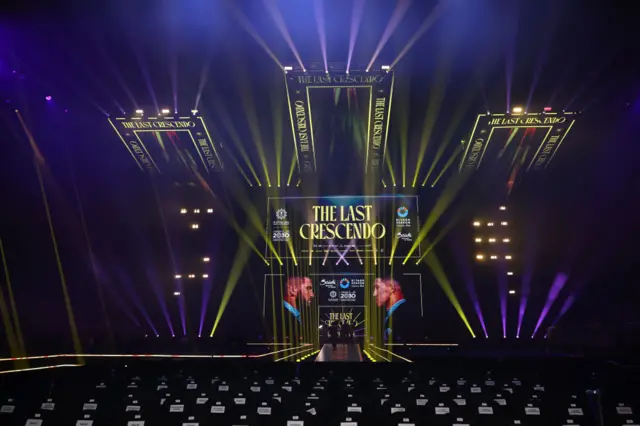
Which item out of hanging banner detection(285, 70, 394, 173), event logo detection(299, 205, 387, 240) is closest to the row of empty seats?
hanging banner detection(285, 70, 394, 173)

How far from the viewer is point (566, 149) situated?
5.84 m

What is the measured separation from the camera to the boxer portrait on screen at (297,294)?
222 inches

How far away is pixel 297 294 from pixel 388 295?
1.12 m

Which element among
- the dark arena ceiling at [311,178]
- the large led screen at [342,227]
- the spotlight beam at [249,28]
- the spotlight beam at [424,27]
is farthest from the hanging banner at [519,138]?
the spotlight beam at [249,28]

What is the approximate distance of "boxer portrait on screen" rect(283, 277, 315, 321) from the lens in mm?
5641

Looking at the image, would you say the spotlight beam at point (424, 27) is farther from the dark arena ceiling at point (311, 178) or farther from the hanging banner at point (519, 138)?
the hanging banner at point (519, 138)

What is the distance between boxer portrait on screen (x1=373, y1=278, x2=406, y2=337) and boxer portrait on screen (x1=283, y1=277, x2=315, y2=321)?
801 mm

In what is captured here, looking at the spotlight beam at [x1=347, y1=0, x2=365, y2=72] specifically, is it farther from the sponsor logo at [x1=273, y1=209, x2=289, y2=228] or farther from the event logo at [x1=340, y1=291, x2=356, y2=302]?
the event logo at [x1=340, y1=291, x2=356, y2=302]

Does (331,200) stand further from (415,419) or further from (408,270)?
(415,419)

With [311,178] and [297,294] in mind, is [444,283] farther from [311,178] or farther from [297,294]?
[311,178]

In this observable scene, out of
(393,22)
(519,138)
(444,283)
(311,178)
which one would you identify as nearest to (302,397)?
(393,22)

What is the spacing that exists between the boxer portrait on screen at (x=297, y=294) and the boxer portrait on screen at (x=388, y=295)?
0.80 m

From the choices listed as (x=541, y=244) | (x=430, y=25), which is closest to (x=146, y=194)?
(x=430, y=25)

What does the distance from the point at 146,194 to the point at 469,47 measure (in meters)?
4.53
